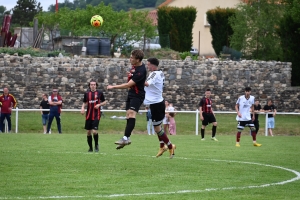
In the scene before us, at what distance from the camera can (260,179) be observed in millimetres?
12336

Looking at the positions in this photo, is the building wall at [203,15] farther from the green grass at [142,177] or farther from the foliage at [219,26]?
the green grass at [142,177]

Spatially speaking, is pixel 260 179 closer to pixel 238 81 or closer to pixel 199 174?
pixel 199 174

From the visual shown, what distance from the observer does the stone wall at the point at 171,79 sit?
4253 cm

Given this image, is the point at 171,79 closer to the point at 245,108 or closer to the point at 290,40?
the point at 290,40

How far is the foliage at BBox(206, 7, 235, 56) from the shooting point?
6731 centimetres

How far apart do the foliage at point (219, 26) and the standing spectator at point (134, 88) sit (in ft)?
172

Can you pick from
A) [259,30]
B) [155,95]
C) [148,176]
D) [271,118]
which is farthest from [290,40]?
[148,176]

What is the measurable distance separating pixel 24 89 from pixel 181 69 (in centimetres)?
941

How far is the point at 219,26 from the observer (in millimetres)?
68438

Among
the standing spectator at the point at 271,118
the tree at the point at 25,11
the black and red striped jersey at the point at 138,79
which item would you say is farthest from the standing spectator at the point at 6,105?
the tree at the point at 25,11

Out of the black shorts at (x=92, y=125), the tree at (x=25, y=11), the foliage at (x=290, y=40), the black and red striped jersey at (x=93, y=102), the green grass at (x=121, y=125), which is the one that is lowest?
the green grass at (x=121, y=125)

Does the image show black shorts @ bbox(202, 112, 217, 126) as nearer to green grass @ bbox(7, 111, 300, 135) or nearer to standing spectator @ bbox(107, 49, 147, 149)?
green grass @ bbox(7, 111, 300, 135)

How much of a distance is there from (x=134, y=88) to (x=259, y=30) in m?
40.1

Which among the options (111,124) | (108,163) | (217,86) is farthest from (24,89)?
(108,163)
